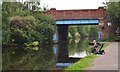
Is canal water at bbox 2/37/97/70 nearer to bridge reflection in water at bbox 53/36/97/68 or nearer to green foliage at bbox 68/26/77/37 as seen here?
bridge reflection in water at bbox 53/36/97/68

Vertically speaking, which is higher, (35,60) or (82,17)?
(82,17)

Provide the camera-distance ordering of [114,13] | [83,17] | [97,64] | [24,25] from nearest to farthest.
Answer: [97,64] → [24,25] → [114,13] → [83,17]

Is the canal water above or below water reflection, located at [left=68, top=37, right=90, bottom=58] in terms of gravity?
above

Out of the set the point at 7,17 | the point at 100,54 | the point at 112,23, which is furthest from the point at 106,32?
the point at 100,54

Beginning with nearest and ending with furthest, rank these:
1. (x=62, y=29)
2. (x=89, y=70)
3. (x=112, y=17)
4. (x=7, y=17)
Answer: (x=89, y=70), (x=7, y=17), (x=112, y=17), (x=62, y=29)

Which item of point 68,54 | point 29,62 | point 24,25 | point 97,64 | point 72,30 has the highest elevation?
point 97,64

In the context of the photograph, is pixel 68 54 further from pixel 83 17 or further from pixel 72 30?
pixel 72 30

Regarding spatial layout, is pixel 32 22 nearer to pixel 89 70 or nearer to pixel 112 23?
pixel 112 23

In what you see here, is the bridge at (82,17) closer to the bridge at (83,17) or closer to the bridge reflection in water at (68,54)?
the bridge at (83,17)

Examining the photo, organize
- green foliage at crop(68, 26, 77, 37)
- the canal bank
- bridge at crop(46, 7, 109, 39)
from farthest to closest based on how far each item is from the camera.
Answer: green foliage at crop(68, 26, 77, 37) < bridge at crop(46, 7, 109, 39) < the canal bank

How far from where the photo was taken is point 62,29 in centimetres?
7350

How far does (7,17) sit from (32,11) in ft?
55.5

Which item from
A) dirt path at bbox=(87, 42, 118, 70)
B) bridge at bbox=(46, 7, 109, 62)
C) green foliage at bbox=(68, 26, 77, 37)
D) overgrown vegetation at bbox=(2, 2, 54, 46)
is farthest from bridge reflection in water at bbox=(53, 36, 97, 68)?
green foliage at bbox=(68, 26, 77, 37)

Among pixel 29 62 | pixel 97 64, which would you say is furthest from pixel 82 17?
pixel 97 64
